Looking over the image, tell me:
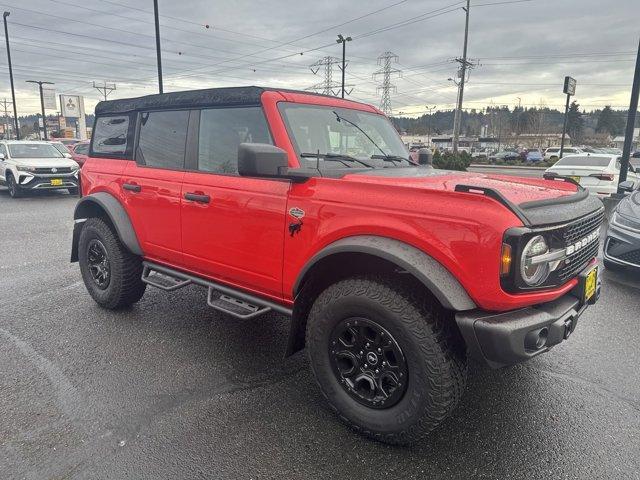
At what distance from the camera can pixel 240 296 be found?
3.29 meters

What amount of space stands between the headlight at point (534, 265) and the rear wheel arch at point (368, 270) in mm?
294

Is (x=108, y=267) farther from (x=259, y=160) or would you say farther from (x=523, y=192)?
(x=523, y=192)

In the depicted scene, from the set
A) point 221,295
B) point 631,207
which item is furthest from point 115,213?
point 631,207

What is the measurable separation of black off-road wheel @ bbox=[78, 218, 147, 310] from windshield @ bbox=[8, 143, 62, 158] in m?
12.0

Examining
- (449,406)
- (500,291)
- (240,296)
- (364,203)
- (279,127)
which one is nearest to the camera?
(500,291)

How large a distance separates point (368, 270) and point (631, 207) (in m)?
4.83

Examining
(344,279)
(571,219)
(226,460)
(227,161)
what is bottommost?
(226,460)

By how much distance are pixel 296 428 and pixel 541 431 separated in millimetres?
1437

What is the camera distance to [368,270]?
2.69 metres

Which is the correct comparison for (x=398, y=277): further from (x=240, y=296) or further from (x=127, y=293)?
(x=127, y=293)

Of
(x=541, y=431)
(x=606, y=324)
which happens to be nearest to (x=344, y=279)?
(x=541, y=431)

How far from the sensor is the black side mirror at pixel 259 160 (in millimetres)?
2539

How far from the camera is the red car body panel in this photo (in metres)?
2.18

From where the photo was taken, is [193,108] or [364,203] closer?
[364,203]
